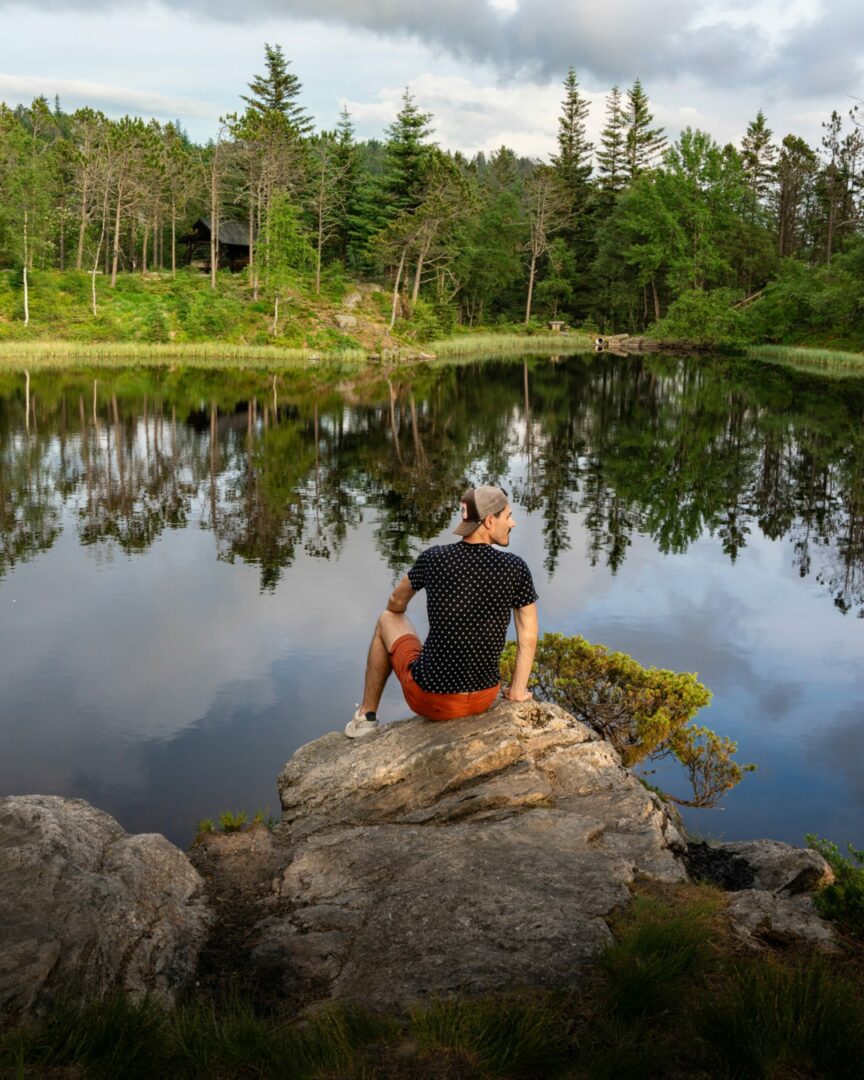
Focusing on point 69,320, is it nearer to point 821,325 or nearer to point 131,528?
point 131,528

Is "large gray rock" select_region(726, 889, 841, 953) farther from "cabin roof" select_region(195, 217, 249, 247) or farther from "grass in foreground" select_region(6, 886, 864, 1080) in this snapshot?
"cabin roof" select_region(195, 217, 249, 247)

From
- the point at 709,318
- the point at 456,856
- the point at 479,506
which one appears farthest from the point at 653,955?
the point at 709,318

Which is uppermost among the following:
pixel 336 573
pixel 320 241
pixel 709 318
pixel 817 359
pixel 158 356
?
pixel 320 241

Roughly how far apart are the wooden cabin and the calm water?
4846cm

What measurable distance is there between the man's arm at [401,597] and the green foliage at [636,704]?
7.35 feet

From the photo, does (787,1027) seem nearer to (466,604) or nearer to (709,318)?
(466,604)

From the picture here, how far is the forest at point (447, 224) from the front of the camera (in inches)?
2586

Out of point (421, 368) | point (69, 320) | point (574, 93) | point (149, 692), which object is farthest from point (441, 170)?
point (149, 692)

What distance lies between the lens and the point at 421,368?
57.9 m

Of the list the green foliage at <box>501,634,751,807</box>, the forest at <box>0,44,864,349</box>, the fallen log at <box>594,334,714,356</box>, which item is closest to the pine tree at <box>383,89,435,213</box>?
the forest at <box>0,44,864,349</box>

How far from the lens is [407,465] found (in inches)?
995

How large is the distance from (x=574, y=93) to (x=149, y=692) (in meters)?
102

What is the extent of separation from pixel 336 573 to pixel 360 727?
24.9 ft

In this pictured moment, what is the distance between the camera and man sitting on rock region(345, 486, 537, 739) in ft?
21.0
